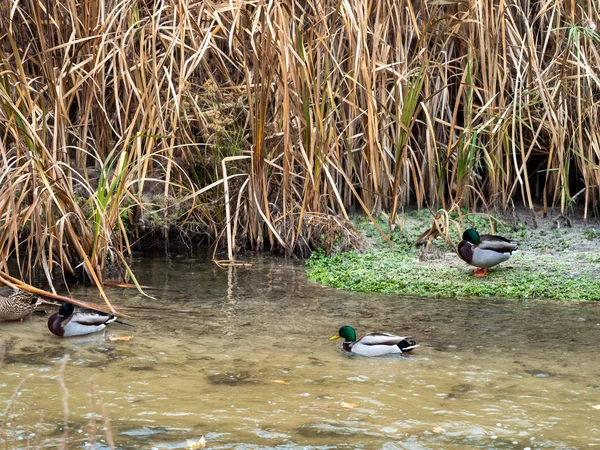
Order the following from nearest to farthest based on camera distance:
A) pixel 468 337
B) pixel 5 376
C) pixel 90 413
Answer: pixel 90 413
pixel 5 376
pixel 468 337

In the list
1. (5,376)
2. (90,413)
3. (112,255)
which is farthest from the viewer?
(112,255)

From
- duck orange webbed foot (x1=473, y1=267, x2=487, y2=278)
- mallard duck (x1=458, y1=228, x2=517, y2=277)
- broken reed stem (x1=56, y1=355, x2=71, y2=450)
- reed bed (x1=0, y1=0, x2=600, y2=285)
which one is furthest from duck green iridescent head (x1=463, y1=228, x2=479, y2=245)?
broken reed stem (x1=56, y1=355, x2=71, y2=450)

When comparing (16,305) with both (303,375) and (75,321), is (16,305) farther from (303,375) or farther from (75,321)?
(303,375)

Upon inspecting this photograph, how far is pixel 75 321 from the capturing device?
6.35m

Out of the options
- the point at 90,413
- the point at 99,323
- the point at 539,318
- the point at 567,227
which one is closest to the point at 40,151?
the point at 99,323

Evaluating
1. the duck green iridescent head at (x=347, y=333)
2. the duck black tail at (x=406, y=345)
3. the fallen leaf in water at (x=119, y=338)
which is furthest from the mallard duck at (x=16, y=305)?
the duck black tail at (x=406, y=345)

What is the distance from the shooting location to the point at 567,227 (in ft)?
29.1

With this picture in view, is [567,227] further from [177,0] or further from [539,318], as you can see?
[177,0]

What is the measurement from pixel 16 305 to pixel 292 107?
9.40ft

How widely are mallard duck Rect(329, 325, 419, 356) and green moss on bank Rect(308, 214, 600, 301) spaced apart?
5.13 ft

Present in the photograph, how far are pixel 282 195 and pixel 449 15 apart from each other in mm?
2196

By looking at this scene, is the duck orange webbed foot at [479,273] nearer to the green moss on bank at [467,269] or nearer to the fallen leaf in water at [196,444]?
the green moss on bank at [467,269]

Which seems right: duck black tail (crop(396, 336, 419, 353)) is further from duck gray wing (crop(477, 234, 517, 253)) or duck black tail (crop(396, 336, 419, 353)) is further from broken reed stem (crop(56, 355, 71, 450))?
broken reed stem (crop(56, 355, 71, 450))

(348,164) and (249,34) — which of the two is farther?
(348,164)
